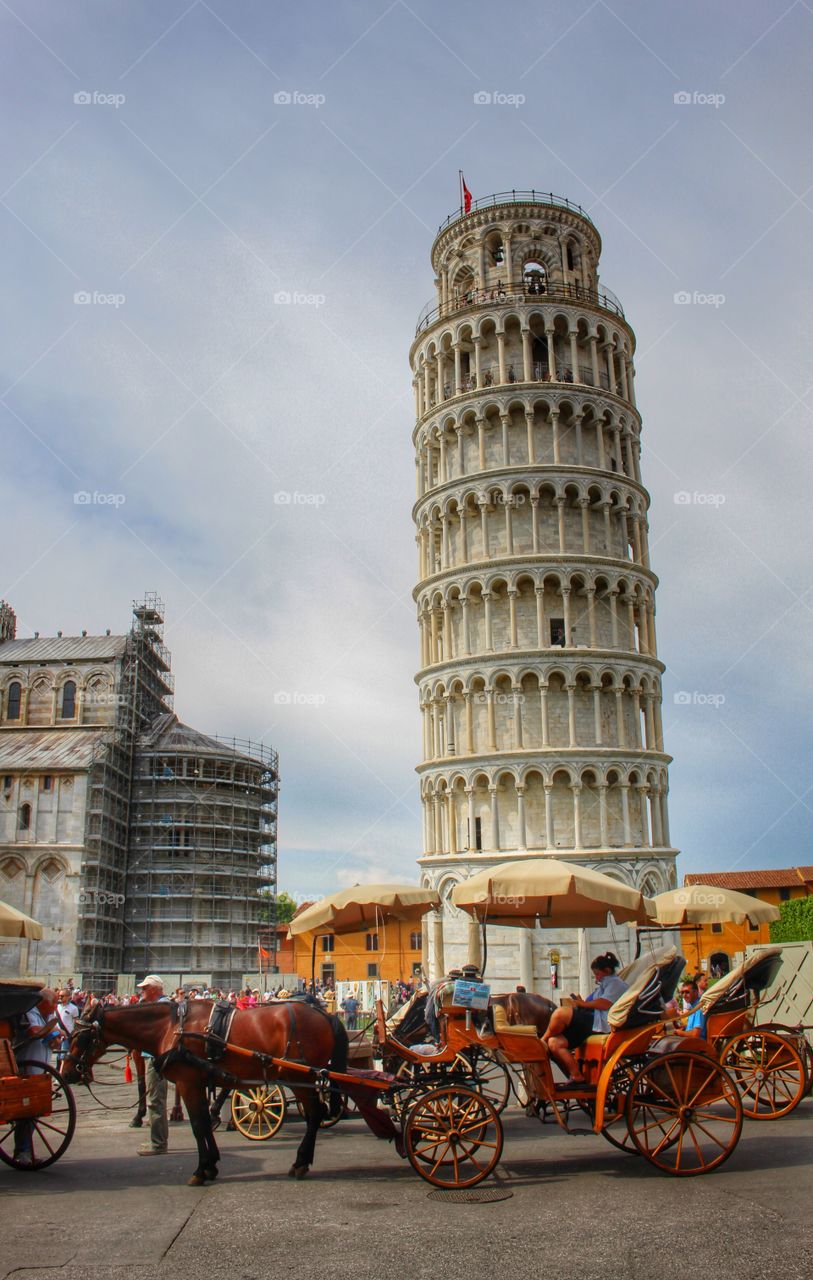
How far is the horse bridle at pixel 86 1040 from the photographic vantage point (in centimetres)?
1160

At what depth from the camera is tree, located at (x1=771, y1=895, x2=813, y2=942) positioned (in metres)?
51.2

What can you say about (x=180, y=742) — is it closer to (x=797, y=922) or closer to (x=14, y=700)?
(x=14, y=700)

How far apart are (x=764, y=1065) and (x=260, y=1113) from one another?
6.73m

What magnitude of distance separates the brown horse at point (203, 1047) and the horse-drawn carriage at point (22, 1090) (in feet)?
1.02

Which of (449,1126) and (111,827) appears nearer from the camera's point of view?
(449,1126)

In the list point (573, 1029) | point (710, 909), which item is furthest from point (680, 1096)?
point (710, 909)

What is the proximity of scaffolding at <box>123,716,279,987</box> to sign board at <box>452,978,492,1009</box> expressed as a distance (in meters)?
53.5

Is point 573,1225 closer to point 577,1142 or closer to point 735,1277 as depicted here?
point 735,1277

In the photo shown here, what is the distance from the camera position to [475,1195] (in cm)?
965

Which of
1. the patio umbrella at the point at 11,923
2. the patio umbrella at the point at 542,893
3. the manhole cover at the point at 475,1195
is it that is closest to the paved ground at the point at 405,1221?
the manhole cover at the point at 475,1195

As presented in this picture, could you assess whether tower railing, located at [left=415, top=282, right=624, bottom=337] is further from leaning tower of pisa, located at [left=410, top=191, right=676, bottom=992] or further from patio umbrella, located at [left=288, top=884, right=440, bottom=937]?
→ patio umbrella, located at [left=288, top=884, right=440, bottom=937]

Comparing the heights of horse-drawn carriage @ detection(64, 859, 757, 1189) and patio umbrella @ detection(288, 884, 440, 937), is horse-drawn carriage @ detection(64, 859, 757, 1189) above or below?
below

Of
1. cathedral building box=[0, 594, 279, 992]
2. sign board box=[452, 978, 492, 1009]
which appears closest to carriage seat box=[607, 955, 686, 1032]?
sign board box=[452, 978, 492, 1009]

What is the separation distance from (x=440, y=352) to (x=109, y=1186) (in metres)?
45.6
